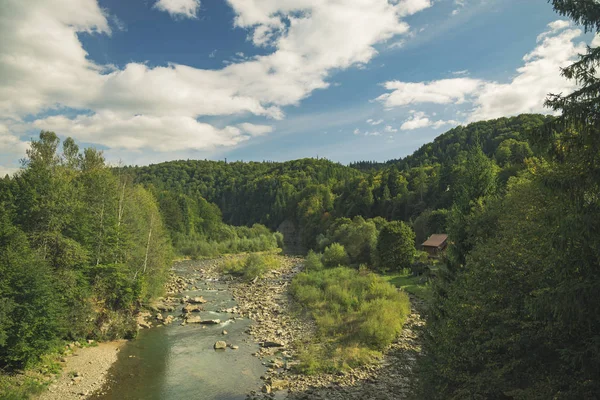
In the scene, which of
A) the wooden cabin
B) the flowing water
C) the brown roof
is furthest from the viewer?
the brown roof

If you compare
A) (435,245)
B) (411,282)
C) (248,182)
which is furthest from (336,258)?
(248,182)

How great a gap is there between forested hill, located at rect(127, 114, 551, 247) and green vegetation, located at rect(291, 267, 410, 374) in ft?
36.0

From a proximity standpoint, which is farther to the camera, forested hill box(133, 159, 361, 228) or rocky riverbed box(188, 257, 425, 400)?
forested hill box(133, 159, 361, 228)

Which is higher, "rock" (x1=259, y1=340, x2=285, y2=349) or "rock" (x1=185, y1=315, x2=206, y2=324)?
"rock" (x1=185, y1=315, x2=206, y2=324)

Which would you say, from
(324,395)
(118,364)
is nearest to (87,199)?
(118,364)

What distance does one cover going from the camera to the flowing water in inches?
699

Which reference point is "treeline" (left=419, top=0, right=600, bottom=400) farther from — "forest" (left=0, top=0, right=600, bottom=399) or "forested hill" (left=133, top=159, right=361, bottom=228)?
"forested hill" (left=133, top=159, right=361, bottom=228)

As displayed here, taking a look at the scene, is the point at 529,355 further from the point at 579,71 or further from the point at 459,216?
the point at 459,216

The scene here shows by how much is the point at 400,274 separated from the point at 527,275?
33279 millimetres

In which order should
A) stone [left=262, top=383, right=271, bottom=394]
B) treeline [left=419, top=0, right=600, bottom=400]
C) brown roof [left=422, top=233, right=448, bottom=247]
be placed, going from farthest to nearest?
brown roof [left=422, top=233, right=448, bottom=247] → stone [left=262, top=383, right=271, bottom=394] → treeline [left=419, top=0, right=600, bottom=400]

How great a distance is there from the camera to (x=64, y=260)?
2159 cm

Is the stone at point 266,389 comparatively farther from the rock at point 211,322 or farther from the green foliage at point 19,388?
the rock at point 211,322

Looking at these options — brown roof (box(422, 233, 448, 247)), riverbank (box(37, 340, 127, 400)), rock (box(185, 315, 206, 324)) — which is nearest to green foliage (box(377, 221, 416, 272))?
brown roof (box(422, 233, 448, 247))

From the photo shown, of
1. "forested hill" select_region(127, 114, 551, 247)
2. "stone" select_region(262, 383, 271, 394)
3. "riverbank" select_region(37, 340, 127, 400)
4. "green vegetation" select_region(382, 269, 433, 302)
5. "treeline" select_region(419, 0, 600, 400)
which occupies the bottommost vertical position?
"green vegetation" select_region(382, 269, 433, 302)
